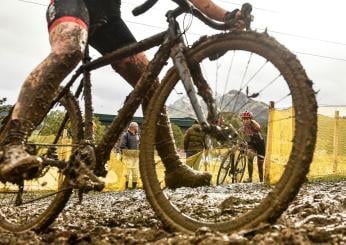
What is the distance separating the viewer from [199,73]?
10.4 ft

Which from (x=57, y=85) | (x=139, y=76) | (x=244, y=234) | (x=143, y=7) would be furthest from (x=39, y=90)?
(x=244, y=234)

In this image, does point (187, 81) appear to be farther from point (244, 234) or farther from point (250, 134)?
point (250, 134)

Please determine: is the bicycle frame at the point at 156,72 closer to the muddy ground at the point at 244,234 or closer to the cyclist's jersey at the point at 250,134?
the cyclist's jersey at the point at 250,134

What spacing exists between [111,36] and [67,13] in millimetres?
811

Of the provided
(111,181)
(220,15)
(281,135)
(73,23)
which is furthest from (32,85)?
(111,181)

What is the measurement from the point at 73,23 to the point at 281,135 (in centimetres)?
983

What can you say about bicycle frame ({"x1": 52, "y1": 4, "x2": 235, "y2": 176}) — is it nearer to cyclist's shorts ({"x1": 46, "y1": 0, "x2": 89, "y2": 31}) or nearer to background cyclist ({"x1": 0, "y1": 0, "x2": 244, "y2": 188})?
background cyclist ({"x1": 0, "y1": 0, "x2": 244, "y2": 188})

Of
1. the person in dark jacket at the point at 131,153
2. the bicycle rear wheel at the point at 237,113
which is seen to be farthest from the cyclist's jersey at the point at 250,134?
the person in dark jacket at the point at 131,153

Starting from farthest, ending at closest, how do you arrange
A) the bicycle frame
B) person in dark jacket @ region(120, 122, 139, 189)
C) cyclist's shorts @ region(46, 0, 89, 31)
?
1. person in dark jacket @ region(120, 122, 139, 189)
2. cyclist's shorts @ region(46, 0, 89, 31)
3. the bicycle frame

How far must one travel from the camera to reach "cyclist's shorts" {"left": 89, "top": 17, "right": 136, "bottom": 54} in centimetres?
408

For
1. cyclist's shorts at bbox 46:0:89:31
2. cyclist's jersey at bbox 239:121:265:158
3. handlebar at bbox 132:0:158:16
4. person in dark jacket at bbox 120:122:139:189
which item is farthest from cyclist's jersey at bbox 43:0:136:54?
person in dark jacket at bbox 120:122:139:189

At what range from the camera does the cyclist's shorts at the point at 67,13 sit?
330 cm

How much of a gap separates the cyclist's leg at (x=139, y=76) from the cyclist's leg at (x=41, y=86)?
74 cm

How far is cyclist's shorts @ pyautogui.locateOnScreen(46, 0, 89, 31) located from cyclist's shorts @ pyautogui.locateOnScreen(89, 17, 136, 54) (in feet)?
2.13
